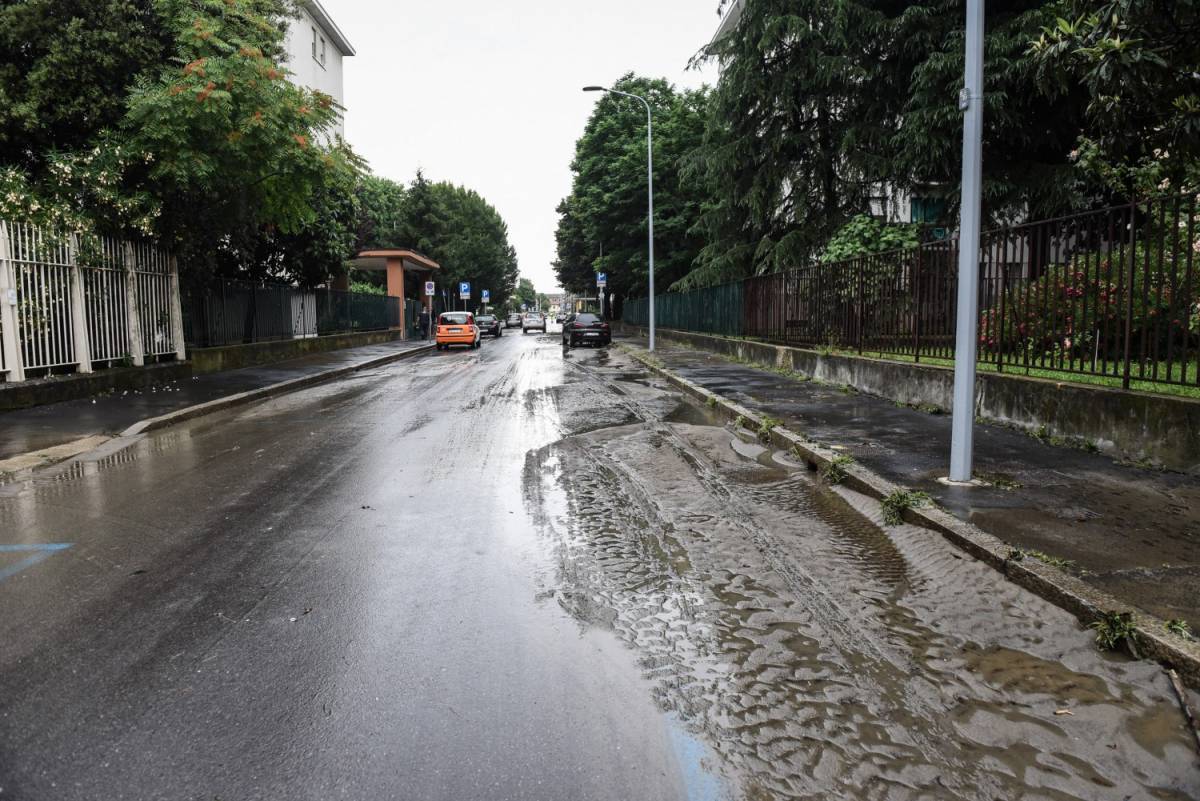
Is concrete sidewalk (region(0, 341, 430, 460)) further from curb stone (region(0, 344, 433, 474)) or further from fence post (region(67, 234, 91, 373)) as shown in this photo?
fence post (region(67, 234, 91, 373))

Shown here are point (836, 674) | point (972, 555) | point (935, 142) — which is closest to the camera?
point (836, 674)

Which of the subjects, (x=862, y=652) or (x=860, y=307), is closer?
(x=862, y=652)

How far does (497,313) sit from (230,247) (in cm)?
7315

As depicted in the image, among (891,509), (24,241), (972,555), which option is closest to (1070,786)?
(972,555)

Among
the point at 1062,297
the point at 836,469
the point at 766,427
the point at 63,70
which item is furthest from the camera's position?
the point at 63,70

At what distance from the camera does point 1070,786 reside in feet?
8.44

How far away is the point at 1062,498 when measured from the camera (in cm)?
583

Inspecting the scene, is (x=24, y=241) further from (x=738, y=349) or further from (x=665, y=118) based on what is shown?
(x=665, y=118)

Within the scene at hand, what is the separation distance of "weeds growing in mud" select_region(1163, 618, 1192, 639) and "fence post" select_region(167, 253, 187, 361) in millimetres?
17429

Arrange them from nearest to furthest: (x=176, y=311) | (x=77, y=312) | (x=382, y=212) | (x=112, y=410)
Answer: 1. (x=112, y=410)
2. (x=77, y=312)
3. (x=176, y=311)
4. (x=382, y=212)

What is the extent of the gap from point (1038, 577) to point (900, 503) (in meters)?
1.62

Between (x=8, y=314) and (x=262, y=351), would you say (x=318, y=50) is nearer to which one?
(x=262, y=351)

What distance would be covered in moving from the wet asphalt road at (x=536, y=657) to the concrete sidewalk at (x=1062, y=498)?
1.65 feet

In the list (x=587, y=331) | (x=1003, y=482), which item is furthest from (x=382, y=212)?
(x=1003, y=482)
